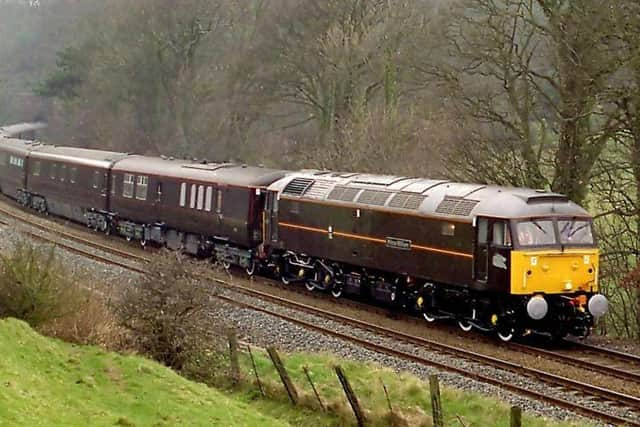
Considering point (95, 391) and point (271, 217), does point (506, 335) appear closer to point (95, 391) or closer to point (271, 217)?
point (95, 391)

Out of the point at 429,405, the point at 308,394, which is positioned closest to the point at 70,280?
the point at 308,394

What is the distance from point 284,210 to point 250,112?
780 inches

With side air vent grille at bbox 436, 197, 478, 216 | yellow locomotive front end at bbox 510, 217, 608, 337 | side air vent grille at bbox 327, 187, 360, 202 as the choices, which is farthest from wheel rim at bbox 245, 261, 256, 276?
yellow locomotive front end at bbox 510, 217, 608, 337

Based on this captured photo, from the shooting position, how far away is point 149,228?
34406 mm

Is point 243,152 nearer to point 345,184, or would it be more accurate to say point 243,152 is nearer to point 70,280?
point 345,184

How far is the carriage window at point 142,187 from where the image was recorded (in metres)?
34.3

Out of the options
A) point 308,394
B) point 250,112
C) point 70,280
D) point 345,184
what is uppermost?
point 250,112

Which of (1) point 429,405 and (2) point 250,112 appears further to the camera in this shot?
(2) point 250,112

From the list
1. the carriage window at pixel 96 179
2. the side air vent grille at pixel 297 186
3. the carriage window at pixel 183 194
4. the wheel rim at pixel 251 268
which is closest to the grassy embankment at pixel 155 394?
the side air vent grille at pixel 297 186

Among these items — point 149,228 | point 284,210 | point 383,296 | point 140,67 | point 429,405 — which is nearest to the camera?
point 429,405

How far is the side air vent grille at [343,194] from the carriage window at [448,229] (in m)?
3.87

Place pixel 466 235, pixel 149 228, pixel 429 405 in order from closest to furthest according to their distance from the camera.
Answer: pixel 429 405 < pixel 466 235 < pixel 149 228

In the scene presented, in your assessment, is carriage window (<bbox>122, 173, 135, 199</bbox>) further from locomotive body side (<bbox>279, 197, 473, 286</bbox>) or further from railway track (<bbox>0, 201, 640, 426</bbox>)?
railway track (<bbox>0, 201, 640, 426</bbox>)

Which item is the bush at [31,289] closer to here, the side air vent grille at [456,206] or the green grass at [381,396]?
the green grass at [381,396]
